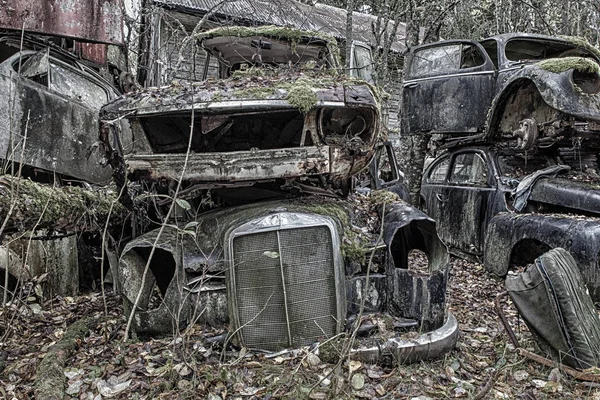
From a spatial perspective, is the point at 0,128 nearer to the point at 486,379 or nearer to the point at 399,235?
the point at 399,235

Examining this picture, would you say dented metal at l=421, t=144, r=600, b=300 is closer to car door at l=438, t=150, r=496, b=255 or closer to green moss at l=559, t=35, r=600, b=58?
car door at l=438, t=150, r=496, b=255

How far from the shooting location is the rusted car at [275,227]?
3.07 metres

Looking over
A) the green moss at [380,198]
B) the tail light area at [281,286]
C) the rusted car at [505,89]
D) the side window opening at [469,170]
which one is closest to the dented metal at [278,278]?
the tail light area at [281,286]

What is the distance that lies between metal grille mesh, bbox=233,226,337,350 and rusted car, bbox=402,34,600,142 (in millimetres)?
3825

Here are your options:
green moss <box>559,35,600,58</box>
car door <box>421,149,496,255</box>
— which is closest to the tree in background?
green moss <box>559,35,600,58</box>

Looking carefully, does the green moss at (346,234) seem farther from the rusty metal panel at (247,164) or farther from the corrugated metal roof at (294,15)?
the corrugated metal roof at (294,15)

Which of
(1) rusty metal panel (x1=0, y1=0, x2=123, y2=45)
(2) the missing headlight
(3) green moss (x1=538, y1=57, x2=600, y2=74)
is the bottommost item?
(2) the missing headlight

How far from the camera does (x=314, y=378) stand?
9.21 feet

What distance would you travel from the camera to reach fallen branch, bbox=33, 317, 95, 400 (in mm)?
2697

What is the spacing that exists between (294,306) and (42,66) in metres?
3.98

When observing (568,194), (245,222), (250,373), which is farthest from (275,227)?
(568,194)

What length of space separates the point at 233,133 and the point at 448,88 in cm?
398

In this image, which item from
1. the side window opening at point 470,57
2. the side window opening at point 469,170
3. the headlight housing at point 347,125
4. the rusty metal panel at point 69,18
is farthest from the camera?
the side window opening at point 470,57

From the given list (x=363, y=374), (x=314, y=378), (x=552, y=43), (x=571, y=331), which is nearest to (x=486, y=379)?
(x=571, y=331)
